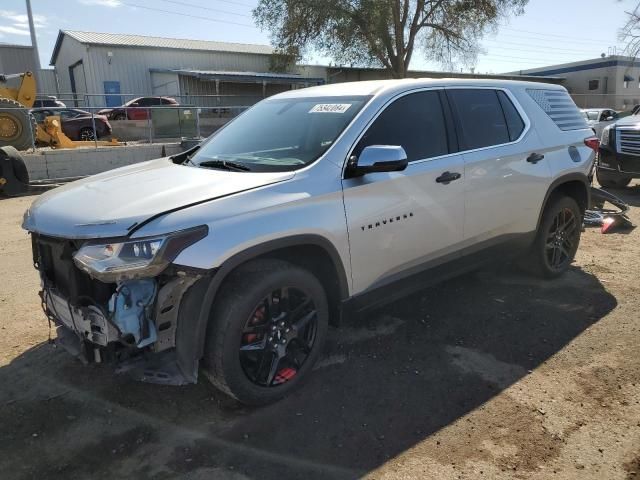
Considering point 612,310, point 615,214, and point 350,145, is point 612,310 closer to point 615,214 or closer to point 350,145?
point 350,145

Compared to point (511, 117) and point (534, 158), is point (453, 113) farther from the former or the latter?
point (534, 158)

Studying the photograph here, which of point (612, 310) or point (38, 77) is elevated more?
point (38, 77)

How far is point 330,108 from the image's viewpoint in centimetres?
367

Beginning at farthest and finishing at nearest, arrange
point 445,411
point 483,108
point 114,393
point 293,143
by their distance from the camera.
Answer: point 483,108 < point 293,143 < point 114,393 < point 445,411

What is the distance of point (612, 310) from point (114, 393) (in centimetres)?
398

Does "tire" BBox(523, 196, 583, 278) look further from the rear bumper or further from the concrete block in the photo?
the concrete block

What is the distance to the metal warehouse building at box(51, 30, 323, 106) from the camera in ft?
110

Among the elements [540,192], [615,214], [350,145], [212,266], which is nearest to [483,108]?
[540,192]

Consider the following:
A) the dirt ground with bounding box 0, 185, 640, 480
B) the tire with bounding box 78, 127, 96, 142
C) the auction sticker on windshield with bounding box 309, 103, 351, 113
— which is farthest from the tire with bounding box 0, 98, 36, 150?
the auction sticker on windshield with bounding box 309, 103, 351, 113

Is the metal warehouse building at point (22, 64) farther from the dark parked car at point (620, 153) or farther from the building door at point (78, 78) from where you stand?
the dark parked car at point (620, 153)

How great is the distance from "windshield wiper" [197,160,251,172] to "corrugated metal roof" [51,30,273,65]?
34.7 meters

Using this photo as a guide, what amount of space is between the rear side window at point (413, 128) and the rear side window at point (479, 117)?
0.73 ft

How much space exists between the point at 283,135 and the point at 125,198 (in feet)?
4.09

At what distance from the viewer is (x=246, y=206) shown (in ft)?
9.24
